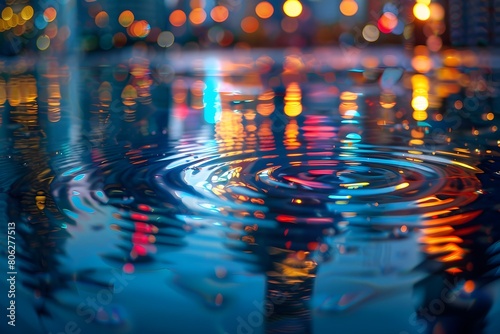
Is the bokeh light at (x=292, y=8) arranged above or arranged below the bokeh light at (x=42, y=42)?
above

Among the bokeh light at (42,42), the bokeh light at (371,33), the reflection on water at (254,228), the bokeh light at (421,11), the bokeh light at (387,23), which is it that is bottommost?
the bokeh light at (42,42)

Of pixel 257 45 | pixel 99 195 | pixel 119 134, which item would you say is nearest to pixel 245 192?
pixel 99 195

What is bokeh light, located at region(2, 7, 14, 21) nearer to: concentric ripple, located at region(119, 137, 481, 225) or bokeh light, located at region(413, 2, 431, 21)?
bokeh light, located at region(413, 2, 431, 21)

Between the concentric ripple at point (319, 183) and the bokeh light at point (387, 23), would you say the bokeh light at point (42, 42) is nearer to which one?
the bokeh light at point (387, 23)

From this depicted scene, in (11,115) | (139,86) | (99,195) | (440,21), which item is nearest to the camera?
(99,195)

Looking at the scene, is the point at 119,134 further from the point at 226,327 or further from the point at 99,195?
the point at 226,327

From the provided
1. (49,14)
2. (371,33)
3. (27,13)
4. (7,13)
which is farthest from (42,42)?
(371,33)

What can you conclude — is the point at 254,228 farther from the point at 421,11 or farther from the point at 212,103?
the point at 421,11

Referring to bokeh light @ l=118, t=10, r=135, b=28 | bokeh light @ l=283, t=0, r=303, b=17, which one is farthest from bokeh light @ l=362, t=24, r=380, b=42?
bokeh light @ l=118, t=10, r=135, b=28

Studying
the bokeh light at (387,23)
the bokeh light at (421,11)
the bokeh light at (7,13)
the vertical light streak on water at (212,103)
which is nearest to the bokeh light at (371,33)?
the bokeh light at (387,23)
